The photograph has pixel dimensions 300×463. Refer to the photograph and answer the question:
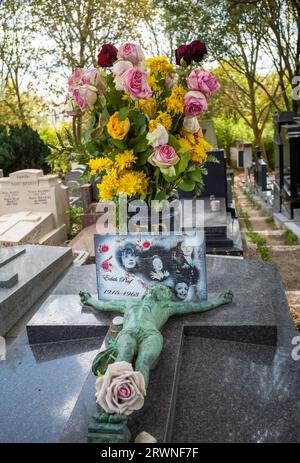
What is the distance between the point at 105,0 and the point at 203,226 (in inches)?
519

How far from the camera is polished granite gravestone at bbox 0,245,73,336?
11.7 ft

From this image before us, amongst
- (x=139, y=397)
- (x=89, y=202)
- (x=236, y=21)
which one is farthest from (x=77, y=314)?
(x=236, y=21)

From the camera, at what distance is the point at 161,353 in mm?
2473

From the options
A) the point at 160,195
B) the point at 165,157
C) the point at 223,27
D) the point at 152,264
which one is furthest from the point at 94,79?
the point at 223,27

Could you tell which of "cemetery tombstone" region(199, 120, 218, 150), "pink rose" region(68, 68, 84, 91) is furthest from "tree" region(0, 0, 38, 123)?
"pink rose" region(68, 68, 84, 91)

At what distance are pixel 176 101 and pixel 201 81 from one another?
6.5 inches

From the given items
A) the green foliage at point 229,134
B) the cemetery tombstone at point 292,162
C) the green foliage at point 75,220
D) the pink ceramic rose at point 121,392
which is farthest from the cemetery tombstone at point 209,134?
the green foliage at point 229,134

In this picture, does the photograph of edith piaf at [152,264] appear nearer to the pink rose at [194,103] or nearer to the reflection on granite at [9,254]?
the pink rose at [194,103]

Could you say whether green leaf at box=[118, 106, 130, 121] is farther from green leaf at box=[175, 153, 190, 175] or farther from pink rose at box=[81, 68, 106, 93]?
green leaf at box=[175, 153, 190, 175]

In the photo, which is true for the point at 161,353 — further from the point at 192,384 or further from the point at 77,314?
the point at 77,314

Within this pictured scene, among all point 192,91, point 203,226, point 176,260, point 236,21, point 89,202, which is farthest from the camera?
point 236,21

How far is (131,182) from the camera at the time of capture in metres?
2.66

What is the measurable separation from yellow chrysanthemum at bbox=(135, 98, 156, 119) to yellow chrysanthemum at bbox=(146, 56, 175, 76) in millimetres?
175

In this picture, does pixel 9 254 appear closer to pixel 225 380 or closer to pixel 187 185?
pixel 187 185
